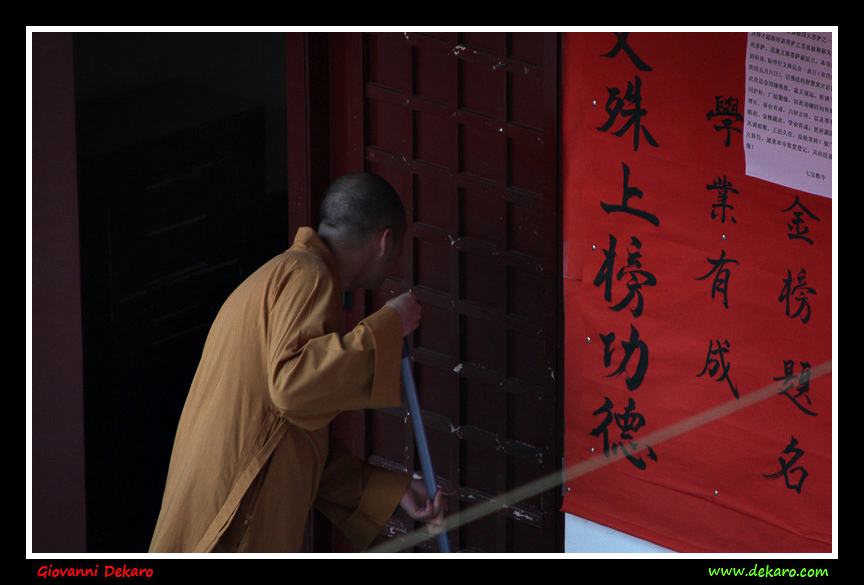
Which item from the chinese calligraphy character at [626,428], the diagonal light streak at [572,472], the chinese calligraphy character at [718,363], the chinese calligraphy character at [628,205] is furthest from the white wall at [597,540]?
the chinese calligraphy character at [628,205]

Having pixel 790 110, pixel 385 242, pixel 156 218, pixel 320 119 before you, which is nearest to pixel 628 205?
pixel 790 110

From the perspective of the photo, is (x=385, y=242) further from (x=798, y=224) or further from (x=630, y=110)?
(x=798, y=224)

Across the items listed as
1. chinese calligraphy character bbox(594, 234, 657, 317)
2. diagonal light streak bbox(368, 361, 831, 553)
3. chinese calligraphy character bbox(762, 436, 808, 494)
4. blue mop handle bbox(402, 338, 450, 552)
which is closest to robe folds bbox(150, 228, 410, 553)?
blue mop handle bbox(402, 338, 450, 552)

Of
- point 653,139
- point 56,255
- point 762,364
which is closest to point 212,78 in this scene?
point 56,255

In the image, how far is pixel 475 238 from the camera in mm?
4414

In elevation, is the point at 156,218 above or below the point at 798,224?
below

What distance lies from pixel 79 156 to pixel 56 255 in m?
0.43

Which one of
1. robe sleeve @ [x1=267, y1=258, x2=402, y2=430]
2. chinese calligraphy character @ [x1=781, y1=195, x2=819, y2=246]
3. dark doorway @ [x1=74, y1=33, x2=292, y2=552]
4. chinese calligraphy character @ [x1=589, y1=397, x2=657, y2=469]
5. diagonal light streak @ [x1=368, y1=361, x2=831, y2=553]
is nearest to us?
robe sleeve @ [x1=267, y1=258, x2=402, y2=430]

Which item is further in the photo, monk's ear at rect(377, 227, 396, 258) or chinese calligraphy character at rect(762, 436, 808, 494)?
chinese calligraphy character at rect(762, 436, 808, 494)

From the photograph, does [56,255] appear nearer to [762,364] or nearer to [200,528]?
[200,528]

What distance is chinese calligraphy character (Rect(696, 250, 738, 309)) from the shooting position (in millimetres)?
3781

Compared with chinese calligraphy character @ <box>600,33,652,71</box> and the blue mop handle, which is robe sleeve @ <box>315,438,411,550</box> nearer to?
the blue mop handle

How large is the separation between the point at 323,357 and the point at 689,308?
1377mm

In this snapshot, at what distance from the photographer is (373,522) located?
3.73 m
